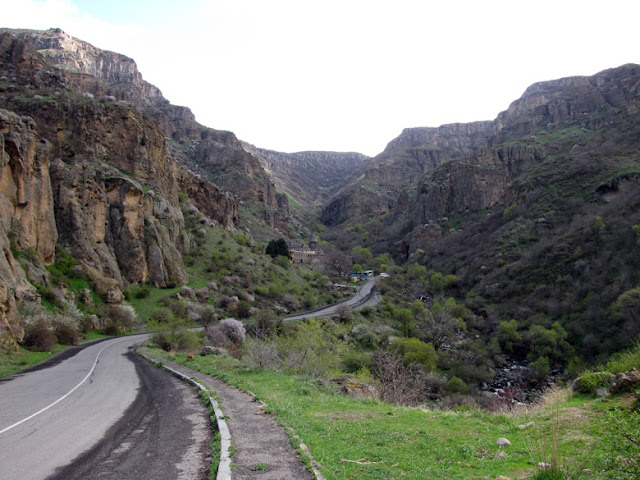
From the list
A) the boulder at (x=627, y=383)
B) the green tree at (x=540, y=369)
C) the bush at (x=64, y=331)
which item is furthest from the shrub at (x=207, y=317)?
the boulder at (x=627, y=383)

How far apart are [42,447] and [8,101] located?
174 ft

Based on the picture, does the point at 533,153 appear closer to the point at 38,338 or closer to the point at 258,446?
the point at 38,338

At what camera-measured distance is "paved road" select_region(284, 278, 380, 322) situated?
47750 mm

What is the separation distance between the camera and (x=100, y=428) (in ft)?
24.8

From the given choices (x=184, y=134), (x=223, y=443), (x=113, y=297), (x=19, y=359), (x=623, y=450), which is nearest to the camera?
(x=623, y=450)

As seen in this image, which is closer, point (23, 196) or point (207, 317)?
point (23, 196)

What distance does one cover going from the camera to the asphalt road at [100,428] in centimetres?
544

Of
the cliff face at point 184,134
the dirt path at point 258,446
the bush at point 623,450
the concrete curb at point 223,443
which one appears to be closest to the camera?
the bush at point 623,450

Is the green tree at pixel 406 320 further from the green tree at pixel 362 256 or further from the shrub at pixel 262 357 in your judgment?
the green tree at pixel 362 256

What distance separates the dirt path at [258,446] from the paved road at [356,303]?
34.3 m

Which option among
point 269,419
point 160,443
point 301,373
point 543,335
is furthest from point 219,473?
point 543,335

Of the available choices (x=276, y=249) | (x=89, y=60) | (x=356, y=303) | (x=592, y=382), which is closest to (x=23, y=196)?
Result: (x=592, y=382)

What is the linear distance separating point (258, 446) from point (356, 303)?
5388 centimetres

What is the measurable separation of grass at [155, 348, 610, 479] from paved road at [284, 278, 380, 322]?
3398cm
